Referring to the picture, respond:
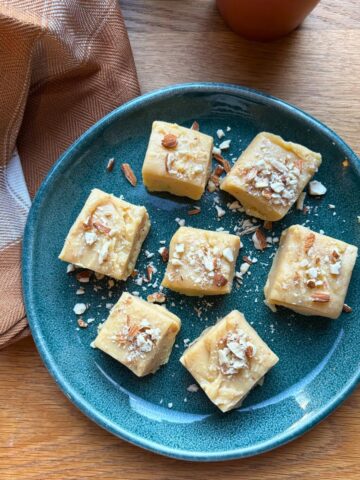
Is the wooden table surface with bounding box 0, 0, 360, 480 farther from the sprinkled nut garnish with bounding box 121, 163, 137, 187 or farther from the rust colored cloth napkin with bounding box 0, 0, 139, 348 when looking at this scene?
the sprinkled nut garnish with bounding box 121, 163, 137, 187

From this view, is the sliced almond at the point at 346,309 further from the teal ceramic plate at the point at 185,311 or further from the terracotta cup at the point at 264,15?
the terracotta cup at the point at 264,15

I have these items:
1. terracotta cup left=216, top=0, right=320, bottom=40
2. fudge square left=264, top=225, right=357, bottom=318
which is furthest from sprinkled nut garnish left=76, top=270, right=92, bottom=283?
terracotta cup left=216, top=0, right=320, bottom=40

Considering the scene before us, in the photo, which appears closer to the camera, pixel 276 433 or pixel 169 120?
pixel 276 433

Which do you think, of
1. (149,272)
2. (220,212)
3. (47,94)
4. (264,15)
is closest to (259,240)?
(220,212)

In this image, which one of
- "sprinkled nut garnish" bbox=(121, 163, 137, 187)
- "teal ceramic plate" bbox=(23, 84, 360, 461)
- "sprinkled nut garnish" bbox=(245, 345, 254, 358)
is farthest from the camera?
"sprinkled nut garnish" bbox=(121, 163, 137, 187)

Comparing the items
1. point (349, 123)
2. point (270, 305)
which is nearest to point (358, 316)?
point (270, 305)

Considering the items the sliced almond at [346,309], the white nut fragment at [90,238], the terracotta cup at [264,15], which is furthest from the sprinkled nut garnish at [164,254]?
the terracotta cup at [264,15]

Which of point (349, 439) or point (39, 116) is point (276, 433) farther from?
point (39, 116)
